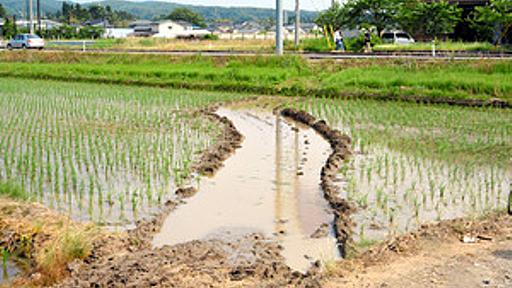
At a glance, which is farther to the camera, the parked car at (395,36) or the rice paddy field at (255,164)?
the parked car at (395,36)

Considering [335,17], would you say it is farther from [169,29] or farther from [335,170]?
[169,29]

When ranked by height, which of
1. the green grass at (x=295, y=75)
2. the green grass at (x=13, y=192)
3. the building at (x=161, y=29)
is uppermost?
the building at (x=161, y=29)

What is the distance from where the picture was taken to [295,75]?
60.1ft

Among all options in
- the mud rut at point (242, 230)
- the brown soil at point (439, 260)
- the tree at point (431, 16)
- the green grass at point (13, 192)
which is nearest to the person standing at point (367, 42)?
the tree at point (431, 16)

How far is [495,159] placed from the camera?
8.77m

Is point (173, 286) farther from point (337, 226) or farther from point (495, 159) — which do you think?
point (495, 159)

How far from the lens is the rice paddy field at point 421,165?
6527 mm

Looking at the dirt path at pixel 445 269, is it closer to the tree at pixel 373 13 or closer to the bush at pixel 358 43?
the bush at pixel 358 43

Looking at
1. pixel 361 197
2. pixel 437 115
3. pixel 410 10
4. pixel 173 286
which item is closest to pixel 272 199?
pixel 361 197

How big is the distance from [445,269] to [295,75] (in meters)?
13.9

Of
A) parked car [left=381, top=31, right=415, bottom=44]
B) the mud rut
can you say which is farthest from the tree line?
the mud rut

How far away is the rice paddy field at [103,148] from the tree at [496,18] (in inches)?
495

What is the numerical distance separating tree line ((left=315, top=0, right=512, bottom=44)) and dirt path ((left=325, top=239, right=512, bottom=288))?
20.7m

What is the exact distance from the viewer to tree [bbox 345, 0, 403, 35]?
2792 centimetres
